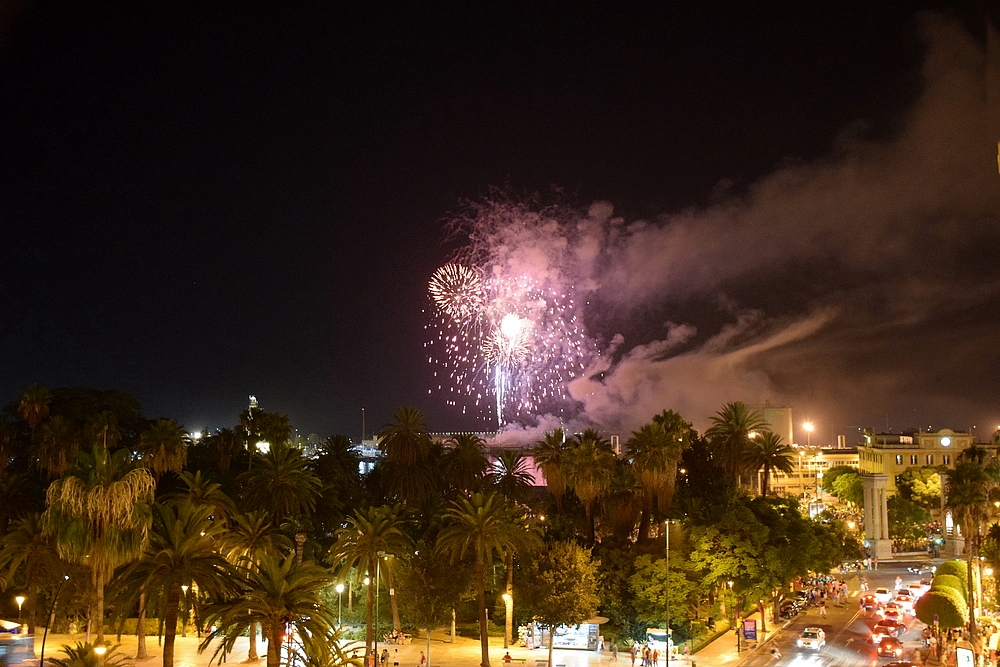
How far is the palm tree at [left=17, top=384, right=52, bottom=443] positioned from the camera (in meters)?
67.9

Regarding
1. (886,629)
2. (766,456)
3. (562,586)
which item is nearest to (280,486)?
(562,586)

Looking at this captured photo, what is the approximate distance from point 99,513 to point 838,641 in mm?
41120

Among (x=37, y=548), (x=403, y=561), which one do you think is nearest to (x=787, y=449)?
(x=403, y=561)

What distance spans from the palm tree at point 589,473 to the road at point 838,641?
13423 mm

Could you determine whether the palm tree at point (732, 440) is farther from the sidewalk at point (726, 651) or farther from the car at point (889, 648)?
the car at point (889, 648)

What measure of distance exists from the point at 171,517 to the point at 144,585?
2.20 metres

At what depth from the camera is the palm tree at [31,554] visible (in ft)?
147

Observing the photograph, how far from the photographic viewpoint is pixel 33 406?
68.0 m

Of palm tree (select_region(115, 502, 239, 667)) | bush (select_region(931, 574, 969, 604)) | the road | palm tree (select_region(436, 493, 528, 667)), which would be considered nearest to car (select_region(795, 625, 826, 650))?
the road

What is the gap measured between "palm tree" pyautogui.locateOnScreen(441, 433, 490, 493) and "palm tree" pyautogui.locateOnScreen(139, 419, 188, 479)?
65.3 feet

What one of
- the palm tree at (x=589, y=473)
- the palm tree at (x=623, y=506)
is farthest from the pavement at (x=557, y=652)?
the palm tree at (x=589, y=473)

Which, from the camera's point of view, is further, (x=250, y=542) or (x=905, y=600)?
(x=905, y=600)

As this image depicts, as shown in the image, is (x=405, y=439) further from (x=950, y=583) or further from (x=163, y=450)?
(x=950, y=583)

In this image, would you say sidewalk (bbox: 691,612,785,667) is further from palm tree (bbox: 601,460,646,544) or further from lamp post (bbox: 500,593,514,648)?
lamp post (bbox: 500,593,514,648)
